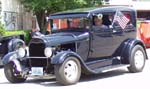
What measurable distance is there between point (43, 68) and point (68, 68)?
0.63 m

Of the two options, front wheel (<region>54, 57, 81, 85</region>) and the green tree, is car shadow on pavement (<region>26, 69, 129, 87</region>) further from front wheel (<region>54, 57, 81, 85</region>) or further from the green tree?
the green tree

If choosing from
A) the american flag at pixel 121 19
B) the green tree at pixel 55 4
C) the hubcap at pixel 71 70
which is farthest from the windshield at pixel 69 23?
the green tree at pixel 55 4

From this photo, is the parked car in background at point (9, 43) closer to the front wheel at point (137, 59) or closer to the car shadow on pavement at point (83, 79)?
the car shadow on pavement at point (83, 79)

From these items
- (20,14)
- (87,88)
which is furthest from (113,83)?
(20,14)

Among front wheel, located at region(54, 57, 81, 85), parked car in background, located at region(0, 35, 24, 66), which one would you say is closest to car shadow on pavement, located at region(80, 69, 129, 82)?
front wheel, located at region(54, 57, 81, 85)

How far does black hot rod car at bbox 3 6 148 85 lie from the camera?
11.7 metres

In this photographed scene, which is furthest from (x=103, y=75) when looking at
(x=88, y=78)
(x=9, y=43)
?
(x=9, y=43)

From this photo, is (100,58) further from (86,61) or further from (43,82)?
(43,82)

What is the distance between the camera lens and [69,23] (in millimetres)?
12938

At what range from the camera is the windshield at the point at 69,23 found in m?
12.6

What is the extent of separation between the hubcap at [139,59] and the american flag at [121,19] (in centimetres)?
83

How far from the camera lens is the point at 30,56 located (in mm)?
12180

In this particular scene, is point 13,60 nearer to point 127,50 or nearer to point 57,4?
point 127,50

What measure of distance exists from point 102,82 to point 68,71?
967mm
